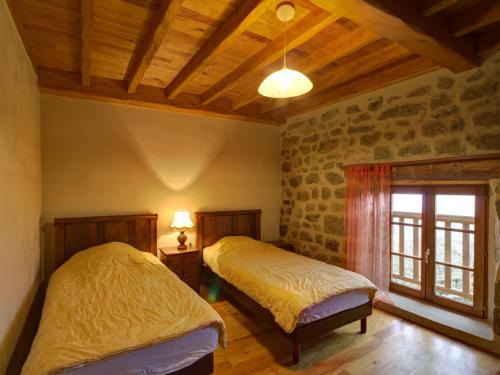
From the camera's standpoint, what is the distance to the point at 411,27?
1.77 metres

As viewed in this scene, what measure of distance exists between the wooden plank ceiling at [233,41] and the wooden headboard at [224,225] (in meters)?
1.64

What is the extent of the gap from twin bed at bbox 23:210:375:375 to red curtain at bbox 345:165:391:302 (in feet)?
2.08

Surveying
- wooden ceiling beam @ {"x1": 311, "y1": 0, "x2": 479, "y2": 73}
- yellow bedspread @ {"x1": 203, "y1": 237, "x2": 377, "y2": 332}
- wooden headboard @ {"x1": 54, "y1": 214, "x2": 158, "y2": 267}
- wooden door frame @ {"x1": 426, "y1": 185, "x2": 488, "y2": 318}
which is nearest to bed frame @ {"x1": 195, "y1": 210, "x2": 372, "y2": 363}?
yellow bedspread @ {"x1": 203, "y1": 237, "x2": 377, "y2": 332}

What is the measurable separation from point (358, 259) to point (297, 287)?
4.20 feet

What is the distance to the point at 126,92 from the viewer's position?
324 centimetres

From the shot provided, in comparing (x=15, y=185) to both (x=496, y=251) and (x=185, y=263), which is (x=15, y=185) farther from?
(x=496, y=251)

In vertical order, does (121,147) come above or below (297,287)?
above

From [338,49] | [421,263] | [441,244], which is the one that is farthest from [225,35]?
[421,263]

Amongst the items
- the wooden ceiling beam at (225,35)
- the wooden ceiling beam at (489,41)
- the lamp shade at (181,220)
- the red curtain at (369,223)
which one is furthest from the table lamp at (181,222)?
the wooden ceiling beam at (489,41)

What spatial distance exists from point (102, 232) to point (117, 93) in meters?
1.64

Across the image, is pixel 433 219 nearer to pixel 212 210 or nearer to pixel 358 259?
Result: pixel 358 259

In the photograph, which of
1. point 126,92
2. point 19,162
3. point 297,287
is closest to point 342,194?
point 297,287

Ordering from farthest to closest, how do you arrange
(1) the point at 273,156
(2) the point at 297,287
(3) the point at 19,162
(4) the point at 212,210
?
(1) the point at 273,156 → (4) the point at 212,210 → (2) the point at 297,287 → (3) the point at 19,162

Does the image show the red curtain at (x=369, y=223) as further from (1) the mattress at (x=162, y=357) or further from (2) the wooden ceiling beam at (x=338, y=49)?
(1) the mattress at (x=162, y=357)
